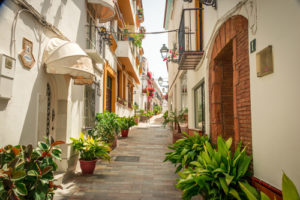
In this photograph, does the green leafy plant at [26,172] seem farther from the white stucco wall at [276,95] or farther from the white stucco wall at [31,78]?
the white stucco wall at [276,95]

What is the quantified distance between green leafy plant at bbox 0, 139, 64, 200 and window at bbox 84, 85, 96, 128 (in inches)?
144

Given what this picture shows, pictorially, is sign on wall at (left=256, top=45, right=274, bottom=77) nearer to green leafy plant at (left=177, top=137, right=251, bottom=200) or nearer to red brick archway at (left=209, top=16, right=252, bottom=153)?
red brick archway at (left=209, top=16, right=252, bottom=153)

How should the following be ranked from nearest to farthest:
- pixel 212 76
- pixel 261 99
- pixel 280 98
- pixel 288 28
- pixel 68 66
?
1. pixel 288 28
2. pixel 280 98
3. pixel 261 99
4. pixel 68 66
5. pixel 212 76

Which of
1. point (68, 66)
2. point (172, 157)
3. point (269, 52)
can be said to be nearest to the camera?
point (269, 52)

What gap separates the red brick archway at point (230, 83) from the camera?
3.18m

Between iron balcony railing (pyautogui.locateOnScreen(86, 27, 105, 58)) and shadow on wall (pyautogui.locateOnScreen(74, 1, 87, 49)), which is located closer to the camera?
shadow on wall (pyautogui.locateOnScreen(74, 1, 87, 49))

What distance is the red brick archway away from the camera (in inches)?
125

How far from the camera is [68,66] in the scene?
3.88 metres

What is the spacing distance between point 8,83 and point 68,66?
3.65 ft

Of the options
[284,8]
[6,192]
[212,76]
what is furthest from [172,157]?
[284,8]

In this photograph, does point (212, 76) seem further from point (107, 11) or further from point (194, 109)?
point (107, 11)

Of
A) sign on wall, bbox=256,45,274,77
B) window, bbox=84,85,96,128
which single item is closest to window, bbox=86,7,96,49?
window, bbox=84,85,96,128

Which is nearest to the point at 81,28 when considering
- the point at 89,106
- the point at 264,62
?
the point at 89,106

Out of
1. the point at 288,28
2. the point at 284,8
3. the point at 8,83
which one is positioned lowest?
the point at 8,83
